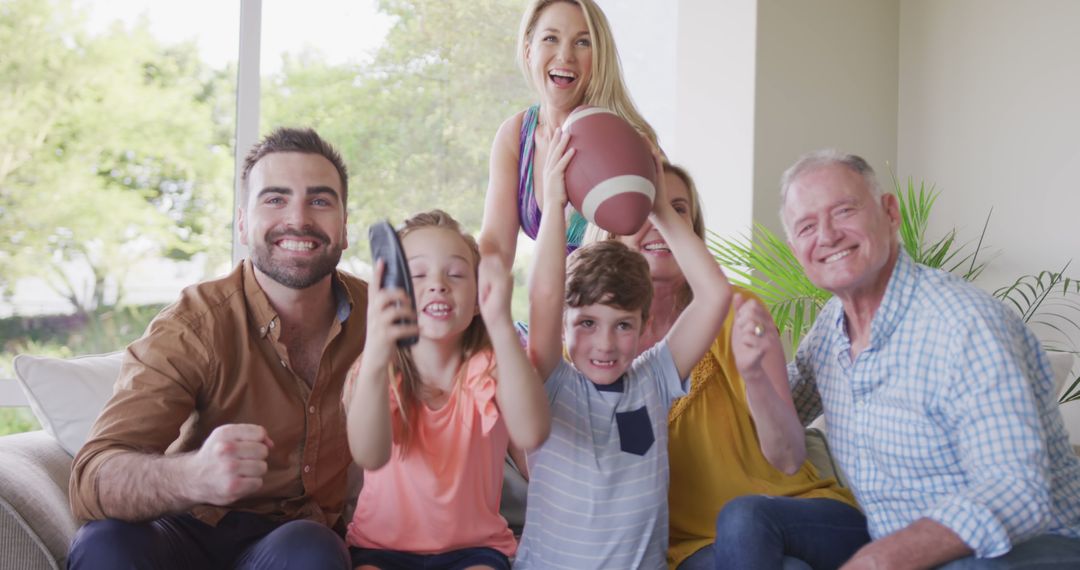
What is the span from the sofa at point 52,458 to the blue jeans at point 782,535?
0.50 metres

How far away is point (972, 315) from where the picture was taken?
1.71m

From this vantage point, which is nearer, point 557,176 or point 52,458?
point 557,176

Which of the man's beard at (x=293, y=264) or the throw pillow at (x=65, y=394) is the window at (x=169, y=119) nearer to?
the throw pillow at (x=65, y=394)

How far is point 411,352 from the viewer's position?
1.97 meters

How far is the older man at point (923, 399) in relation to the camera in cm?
162

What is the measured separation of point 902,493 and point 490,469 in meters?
0.76

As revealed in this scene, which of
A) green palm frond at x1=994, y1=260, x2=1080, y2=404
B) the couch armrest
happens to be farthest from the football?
green palm frond at x1=994, y1=260, x2=1080, y2=404

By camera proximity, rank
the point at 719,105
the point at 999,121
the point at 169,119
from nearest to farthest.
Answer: the point at 999,121 < the point at 719,105 < the point at 169,119

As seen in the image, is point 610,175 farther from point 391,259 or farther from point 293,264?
point 293,264

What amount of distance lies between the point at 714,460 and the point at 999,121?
9.04 ft

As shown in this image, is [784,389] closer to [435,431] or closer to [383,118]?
[435,431]

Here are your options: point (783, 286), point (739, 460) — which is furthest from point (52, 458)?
point (783, 286)

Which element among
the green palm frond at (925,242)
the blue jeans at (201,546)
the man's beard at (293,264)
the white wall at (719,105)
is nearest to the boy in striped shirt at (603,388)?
the blue jeans at (201,546)

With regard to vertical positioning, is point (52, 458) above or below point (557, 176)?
below
